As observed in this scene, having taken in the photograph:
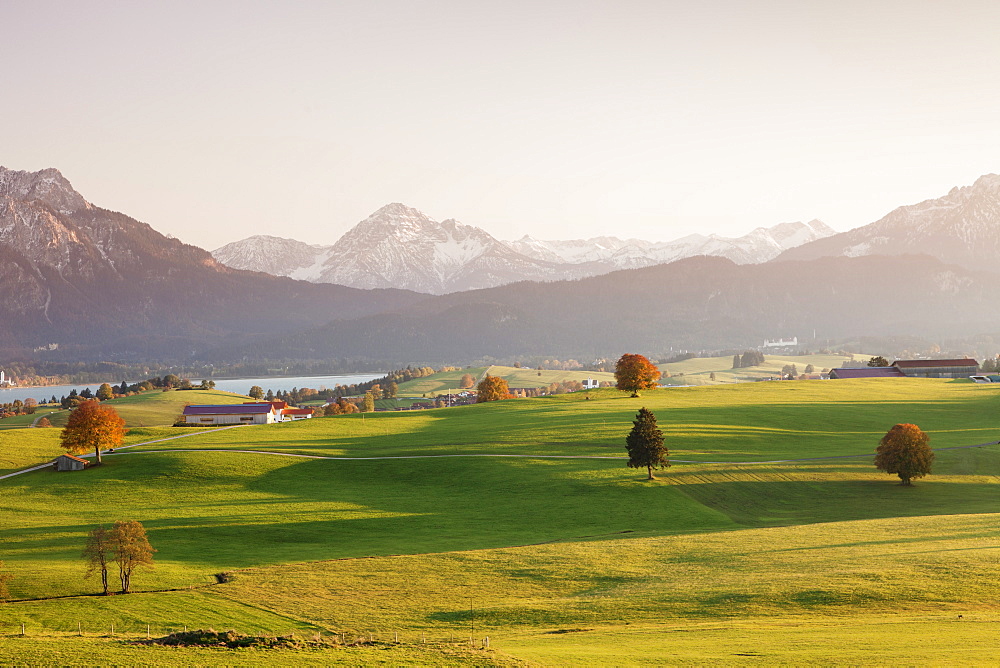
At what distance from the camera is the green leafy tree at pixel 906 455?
257ft

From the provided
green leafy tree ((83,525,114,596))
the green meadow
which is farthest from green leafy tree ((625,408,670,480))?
green leafy tree ((83,525,114,596))

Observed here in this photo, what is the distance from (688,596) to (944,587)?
1189 cm

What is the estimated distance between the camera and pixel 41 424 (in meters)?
148

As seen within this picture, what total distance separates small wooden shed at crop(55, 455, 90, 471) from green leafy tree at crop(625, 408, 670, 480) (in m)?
54.1

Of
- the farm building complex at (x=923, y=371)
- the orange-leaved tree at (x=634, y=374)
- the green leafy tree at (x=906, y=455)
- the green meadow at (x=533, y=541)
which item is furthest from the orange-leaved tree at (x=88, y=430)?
the farm building complex at (x=923, y=371)

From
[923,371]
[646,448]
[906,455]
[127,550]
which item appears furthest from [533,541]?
[923,371]

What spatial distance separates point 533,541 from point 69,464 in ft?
175

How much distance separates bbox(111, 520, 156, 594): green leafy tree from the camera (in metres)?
46.7

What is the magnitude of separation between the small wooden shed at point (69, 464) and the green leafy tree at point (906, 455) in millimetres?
76715

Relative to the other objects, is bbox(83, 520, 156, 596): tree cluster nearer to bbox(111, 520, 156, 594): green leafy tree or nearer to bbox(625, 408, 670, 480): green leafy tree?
bbox(111, 520, 156, 594): green leafy tree

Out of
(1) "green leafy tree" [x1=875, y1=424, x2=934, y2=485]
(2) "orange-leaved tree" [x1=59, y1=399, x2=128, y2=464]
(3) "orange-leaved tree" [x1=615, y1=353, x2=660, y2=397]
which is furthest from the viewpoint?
(3) "orange-leaved tree" [x1=615, y1=353, x2=660, y2=397]

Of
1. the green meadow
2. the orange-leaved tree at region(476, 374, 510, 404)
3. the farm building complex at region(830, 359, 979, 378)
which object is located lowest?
the green meadow

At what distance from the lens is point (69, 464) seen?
8794cm

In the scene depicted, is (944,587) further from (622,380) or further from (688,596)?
(622,380)
